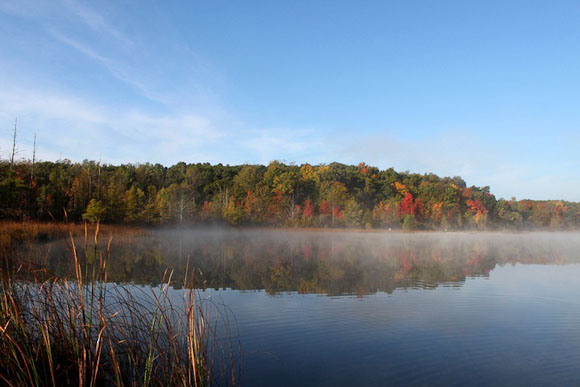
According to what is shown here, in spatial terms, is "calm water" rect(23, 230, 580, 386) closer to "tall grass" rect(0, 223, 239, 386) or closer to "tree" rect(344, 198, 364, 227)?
"tall grass" rect(0, 223, 239, 386)

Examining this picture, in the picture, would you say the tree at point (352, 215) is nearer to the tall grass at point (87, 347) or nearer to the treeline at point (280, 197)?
the treeline at point (280, 197)

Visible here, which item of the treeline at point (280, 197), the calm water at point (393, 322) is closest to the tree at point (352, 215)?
the treeline at point (280, 197)

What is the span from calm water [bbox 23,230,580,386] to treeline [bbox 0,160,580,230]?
99.2ft

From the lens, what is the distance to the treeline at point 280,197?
46.9 metres

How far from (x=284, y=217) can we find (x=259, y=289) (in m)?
58.3

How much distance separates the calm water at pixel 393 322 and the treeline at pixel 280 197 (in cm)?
3024

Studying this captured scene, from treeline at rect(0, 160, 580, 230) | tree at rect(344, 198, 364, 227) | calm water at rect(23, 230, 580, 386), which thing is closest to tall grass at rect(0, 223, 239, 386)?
calm water at rect(23, 230, 580, 386)

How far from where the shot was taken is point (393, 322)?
30.0 feet

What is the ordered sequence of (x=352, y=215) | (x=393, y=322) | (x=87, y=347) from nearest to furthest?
1. (x=87, y=347)
2. (x=393, y=322)
3. (x=352, y=215)

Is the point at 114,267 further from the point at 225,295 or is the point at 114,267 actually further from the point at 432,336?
the point at 432,336

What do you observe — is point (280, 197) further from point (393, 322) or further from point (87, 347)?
point (87, 347)

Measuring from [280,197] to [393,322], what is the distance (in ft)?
215

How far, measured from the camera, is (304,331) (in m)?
8.33

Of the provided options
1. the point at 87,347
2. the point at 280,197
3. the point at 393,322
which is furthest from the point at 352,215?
the point at 87,347
